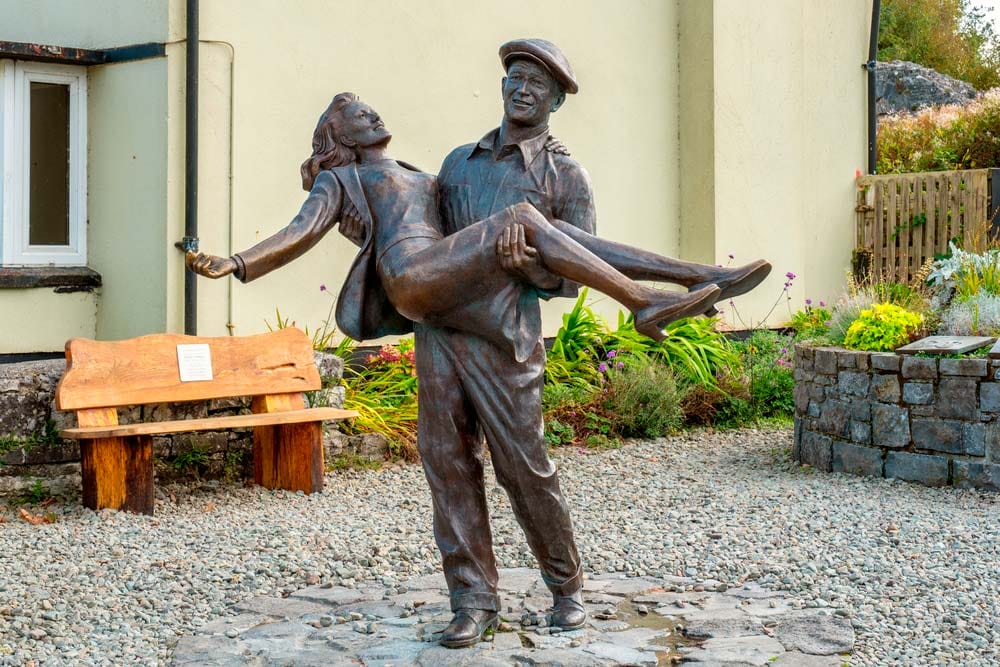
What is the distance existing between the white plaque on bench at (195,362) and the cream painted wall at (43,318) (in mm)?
1483

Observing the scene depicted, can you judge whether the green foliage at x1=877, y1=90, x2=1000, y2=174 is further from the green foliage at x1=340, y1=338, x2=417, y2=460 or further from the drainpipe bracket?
the drainpipe bracket

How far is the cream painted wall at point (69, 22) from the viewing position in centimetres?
797

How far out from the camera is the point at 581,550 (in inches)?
220

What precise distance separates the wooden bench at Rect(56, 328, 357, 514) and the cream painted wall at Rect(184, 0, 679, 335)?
925mm

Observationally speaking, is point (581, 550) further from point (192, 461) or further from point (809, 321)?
point (809, 321)

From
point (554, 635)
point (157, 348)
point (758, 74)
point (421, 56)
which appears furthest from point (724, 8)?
point (554, 635)

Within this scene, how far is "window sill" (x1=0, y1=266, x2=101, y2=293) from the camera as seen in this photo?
25.2 ft

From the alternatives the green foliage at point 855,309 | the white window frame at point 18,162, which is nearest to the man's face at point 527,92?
the green foliage at point 855,309

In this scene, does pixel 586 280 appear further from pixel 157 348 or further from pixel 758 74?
pixel 758 74

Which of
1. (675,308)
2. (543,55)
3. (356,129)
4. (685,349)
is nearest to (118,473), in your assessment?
(356,129)

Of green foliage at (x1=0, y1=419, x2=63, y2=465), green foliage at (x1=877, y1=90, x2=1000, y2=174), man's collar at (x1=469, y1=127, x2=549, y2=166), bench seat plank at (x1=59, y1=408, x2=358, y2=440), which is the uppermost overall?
green foliage at (x1=877, y1=90, x2=1000, y2=174)

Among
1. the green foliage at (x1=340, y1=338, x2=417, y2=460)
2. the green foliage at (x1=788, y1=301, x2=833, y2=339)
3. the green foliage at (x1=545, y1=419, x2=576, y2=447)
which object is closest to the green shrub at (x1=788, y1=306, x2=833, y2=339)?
the green foliage at (x1=788, y1=301, x2=833, y2=339)

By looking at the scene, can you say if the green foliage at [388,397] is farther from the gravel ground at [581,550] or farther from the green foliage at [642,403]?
the green foliage at [642,403]

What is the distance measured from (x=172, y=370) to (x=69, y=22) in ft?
9.51
